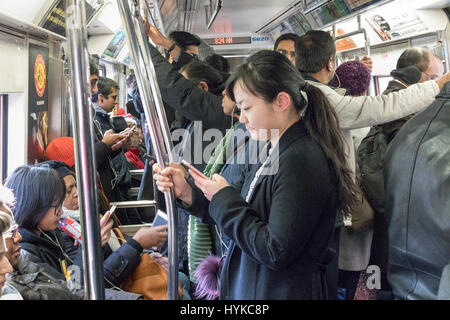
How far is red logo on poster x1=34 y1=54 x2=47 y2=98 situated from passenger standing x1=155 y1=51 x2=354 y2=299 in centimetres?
190

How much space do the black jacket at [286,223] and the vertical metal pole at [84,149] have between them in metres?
0.40

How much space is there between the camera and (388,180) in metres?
1.37

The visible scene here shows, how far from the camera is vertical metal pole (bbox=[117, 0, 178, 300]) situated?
1.28 m

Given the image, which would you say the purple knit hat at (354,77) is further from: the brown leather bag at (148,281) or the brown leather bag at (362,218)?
→ the brown leather bag at (148,281)

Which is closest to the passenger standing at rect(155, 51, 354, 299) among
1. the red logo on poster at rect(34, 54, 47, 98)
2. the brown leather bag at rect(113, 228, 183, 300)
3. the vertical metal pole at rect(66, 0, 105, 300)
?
the vertical metal pole at rect(66, 0, 105, 300)

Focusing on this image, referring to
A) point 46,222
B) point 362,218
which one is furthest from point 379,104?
point 46,222

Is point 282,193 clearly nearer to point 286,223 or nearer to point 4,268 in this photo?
point 286,223

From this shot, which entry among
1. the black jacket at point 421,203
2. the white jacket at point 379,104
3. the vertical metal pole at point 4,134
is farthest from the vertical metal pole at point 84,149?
the vertical metal pole at point 4,134

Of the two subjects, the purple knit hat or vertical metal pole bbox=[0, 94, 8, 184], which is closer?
the purple knit hat

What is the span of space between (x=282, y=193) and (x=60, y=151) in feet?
7.23

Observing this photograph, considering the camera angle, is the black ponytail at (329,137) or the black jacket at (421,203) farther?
the black ponytail at (329,137)

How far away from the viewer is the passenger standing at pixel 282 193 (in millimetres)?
1201

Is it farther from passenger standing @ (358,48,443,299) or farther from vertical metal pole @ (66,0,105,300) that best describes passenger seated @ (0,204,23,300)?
passenger standing @ (358,48,443,299)
